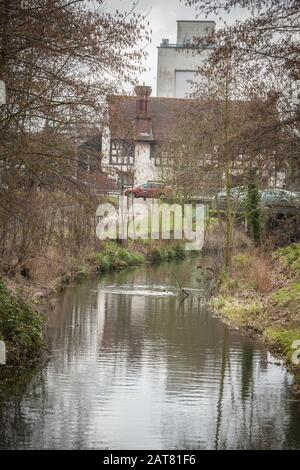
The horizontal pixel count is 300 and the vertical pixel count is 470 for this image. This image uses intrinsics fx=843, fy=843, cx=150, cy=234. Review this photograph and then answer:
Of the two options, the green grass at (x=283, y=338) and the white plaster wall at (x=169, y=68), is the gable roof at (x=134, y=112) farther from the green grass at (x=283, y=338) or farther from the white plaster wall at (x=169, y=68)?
the white plaster wall at (x=169, y=68)

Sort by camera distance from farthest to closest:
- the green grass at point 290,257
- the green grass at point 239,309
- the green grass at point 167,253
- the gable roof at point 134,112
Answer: the green grass at point 167,253 < the green grass at point 290,257 < the green grass at point 239,309 < the gable roof at point 134,112

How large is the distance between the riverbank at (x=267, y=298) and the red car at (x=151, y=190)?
11.9 m

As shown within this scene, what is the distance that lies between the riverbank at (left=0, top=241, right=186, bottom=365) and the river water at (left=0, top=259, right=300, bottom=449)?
665 mm

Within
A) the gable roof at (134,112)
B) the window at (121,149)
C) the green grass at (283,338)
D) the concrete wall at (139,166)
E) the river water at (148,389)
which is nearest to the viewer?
the river water at (148,389)

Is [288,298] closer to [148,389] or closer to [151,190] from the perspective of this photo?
[148,389]

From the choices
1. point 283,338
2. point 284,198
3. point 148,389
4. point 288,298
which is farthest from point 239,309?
point 148,389

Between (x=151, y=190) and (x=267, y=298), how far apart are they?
24558 mm

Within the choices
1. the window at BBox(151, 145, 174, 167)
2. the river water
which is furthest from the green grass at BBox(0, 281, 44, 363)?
the window at BBox(151, 145, 174, 167)

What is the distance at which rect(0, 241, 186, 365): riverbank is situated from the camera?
59.9 ft

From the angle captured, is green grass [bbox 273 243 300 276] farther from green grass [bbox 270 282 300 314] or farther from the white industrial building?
the white industrial building

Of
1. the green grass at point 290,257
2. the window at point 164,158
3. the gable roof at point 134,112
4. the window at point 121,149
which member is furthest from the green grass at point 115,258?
the window at point 121,149

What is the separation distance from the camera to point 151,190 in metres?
50.6

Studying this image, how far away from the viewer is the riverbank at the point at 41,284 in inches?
719

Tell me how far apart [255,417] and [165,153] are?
3507 cm
